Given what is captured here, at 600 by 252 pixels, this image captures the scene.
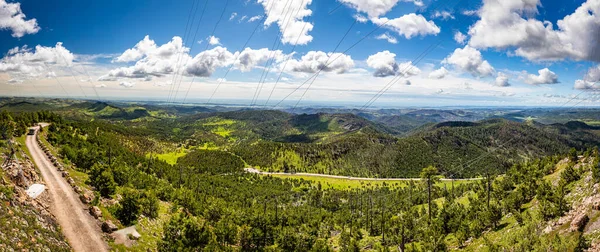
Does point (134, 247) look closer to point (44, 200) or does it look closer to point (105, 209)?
point (105, 209)

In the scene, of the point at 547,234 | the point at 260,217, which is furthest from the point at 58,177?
the point at 547,234

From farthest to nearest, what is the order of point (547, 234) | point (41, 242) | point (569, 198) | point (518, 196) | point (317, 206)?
point (317, 206) → point (518, 196) → point (569, 198) → point (547, 234) → point (41, 242)

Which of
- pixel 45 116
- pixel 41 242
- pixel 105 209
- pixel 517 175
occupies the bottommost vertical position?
pixel 517 175

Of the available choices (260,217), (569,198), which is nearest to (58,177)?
(260,217)

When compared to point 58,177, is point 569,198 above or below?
below

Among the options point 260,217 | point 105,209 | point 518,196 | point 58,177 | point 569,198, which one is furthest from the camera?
point 260,217

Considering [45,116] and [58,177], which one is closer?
[58,177]

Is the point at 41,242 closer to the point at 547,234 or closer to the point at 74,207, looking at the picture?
the point at 74,207
